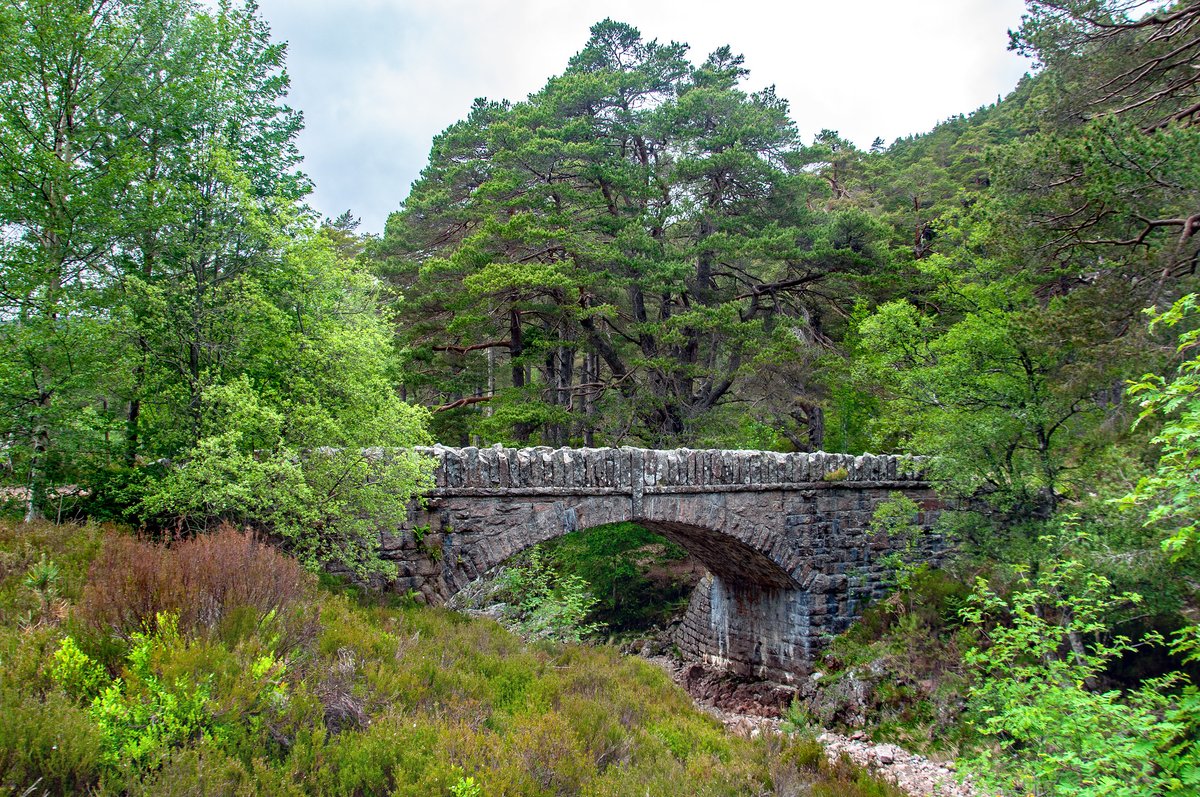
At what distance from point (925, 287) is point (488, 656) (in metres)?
15.9

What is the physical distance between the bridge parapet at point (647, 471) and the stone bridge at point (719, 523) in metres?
0.02

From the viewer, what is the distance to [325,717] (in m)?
4.04

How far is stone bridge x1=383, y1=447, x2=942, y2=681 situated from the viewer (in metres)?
8.30

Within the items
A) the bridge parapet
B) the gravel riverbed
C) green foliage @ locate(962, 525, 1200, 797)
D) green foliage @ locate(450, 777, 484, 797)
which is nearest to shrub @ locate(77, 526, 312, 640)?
green foliage @ locate(450, 777, 484, 797)

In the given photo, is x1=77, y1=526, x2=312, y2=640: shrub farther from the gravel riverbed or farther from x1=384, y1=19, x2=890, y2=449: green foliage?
x1=384, y1=19, x2=890, y2=449: green foliage

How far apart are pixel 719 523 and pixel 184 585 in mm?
8207

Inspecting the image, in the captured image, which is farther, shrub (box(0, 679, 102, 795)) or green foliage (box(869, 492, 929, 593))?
green foliage (box(869, 492, 929, 593))

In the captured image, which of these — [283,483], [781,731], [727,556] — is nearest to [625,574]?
[727,556]

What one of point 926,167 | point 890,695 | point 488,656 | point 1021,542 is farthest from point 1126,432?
point 926,167

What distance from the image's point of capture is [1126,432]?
9.68 meters

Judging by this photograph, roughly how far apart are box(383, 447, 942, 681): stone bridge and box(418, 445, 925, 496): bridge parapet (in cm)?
2

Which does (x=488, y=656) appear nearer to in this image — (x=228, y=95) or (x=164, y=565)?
(x=164, y=565)

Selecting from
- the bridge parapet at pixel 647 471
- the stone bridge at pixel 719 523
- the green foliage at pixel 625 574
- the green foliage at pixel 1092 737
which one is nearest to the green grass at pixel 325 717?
the green foliage at pixel 1092 737

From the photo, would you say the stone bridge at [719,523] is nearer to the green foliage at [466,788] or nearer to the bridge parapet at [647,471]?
the bridge parapet at [647,471]
